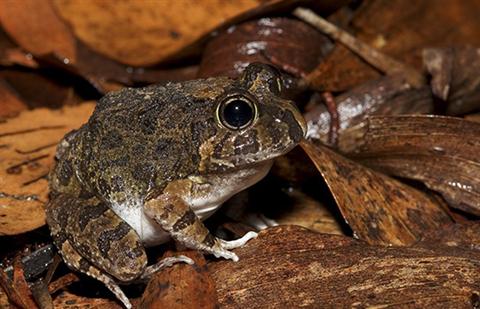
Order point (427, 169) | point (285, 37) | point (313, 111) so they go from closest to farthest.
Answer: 1. point (427, 169)
2. point (313, 111)
3. point (285, 37)

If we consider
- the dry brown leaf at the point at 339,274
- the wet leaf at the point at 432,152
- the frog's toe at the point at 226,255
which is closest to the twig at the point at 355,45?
the wet leaf at the point at 432,152

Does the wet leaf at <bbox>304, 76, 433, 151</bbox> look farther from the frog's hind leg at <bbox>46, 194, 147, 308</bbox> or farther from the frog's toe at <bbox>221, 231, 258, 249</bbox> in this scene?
the frog's hind leg at <bbox>46, 194, 147, 308</bbox>

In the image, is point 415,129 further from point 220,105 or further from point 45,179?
point 45,179

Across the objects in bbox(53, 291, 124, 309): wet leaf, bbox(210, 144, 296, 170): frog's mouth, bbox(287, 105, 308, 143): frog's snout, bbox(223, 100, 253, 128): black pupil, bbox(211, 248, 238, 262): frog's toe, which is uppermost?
bbox(223, 100, 253, 128): black pupil

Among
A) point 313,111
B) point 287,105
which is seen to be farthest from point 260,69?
point 313,111

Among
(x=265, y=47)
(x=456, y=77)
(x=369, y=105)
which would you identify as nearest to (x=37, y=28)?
(x=265, y=47)

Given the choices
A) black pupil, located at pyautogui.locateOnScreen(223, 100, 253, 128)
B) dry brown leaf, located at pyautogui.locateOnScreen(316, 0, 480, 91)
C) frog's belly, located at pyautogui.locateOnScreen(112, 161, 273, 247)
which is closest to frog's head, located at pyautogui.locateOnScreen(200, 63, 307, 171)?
black pupil, located at pyautogui.locateOnScreen(223, 100, 253, 128)

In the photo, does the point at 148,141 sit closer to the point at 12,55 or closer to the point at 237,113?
the point at 237,113

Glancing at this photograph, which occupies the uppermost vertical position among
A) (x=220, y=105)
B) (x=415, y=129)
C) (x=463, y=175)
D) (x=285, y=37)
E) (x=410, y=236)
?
(x=285, y=37)
